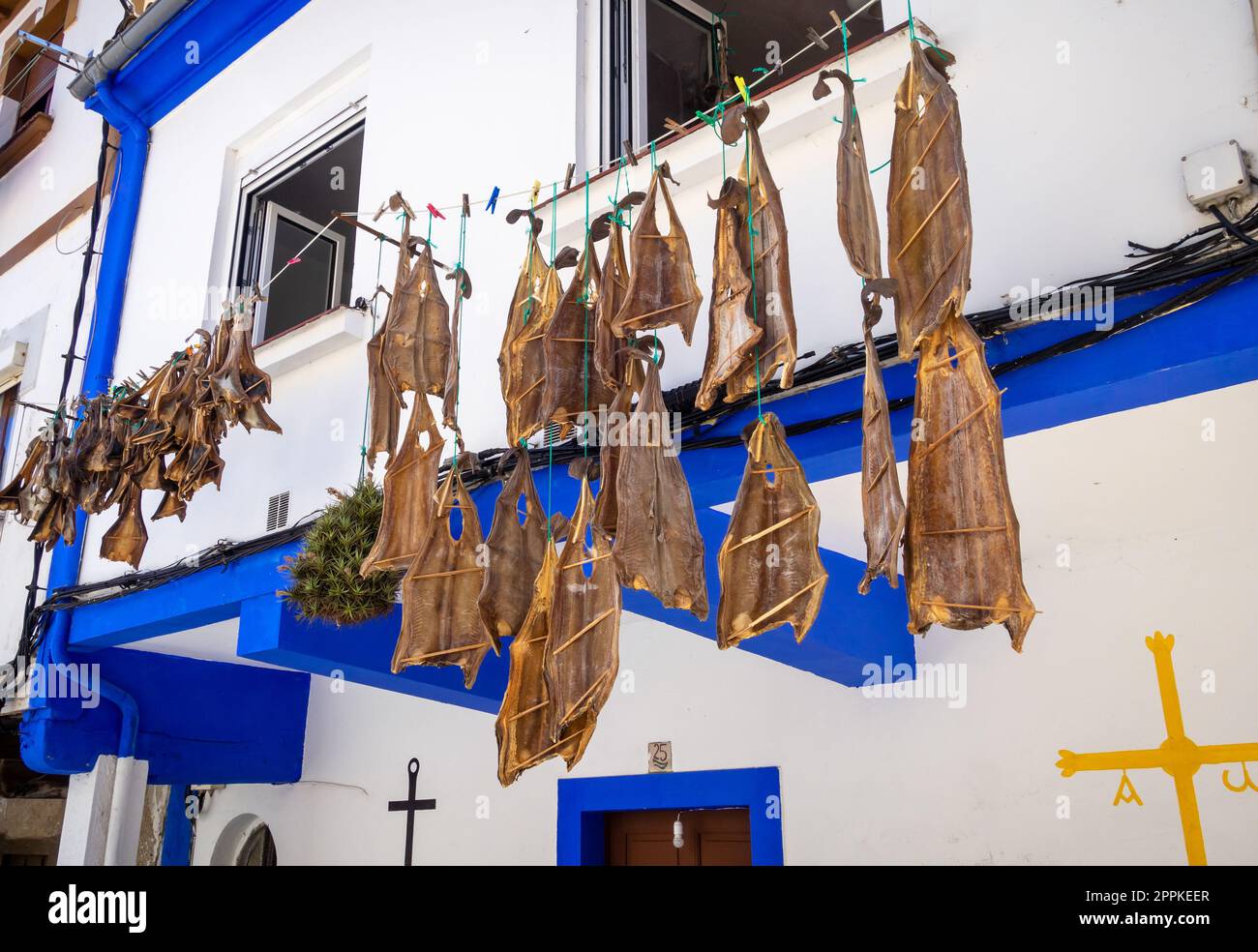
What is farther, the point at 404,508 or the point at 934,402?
the point at 404,508

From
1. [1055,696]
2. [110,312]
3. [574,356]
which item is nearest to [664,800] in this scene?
[1055,696]

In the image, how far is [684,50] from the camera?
4840 mm

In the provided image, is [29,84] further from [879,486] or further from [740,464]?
[879,486]

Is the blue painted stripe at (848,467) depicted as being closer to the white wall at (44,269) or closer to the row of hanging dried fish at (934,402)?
the row of hanging dried fish at (934,402)

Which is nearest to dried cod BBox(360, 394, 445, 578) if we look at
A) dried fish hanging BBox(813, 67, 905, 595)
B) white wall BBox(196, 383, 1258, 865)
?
white wall BBox(196, 383, 1258, 865)

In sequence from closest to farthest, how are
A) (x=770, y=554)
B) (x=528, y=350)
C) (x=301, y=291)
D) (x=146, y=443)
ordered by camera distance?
(x=770, y=554) → (x=528, y=350) → (x=146, y=443) → (x=301, y=291)

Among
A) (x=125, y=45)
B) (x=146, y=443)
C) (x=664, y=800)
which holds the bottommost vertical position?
(x=664, y=800)

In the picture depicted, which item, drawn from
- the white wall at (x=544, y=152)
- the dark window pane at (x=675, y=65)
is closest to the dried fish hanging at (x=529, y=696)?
the white wall at (x=544, y=152)

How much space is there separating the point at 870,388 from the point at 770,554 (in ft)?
1.34

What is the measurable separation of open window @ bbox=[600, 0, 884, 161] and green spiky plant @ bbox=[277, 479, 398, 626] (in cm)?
172

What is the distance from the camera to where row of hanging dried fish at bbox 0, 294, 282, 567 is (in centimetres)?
419

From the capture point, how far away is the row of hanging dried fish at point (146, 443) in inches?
165

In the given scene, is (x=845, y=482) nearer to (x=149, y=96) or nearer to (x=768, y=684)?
(x=768, y=684)

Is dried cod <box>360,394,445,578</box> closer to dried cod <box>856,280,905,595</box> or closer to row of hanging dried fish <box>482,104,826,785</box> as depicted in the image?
row of hanging dried fish <box>482,104,826,785</box>
